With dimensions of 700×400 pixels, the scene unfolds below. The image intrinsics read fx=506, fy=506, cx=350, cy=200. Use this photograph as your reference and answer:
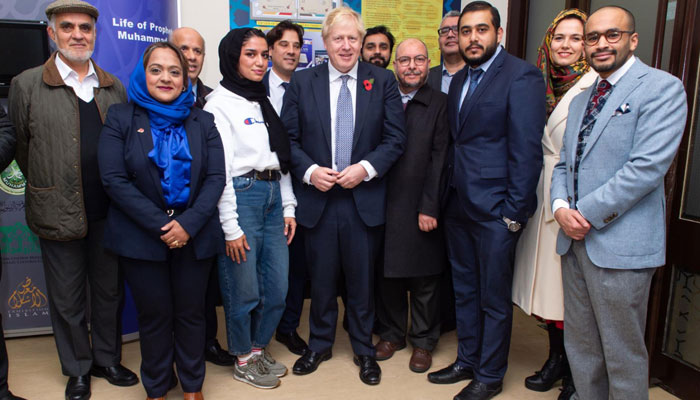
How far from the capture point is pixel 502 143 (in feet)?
7.45

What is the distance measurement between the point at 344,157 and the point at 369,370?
1089 mm

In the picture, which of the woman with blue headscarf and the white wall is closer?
the woman with blue headscarf

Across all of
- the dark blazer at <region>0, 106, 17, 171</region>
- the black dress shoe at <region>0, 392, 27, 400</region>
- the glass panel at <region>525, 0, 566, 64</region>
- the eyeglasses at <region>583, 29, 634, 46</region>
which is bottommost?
the black dress shoe at <region>0, 392, 27, 400</region>

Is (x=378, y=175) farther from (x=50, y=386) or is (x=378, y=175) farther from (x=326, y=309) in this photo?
(x=50, y=386)

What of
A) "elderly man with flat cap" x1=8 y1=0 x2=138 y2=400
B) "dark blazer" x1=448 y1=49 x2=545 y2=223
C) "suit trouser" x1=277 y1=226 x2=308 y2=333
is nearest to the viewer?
"dark blazer" x1=448 y1=49 x2=545 y2=223

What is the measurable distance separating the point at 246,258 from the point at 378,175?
0.74m

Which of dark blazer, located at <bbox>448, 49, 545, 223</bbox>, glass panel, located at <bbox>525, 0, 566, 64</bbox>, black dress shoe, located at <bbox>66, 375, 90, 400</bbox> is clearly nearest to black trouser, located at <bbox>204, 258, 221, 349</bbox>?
black dress shoe, located at <bbox>66, 375, 90, 400</bbox>

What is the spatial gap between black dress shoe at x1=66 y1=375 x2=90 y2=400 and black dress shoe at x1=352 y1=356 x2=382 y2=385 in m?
1.32

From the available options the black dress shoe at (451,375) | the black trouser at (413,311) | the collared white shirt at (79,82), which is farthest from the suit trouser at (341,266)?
the collared white shirt at (79,82)

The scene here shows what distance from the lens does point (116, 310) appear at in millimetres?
2523

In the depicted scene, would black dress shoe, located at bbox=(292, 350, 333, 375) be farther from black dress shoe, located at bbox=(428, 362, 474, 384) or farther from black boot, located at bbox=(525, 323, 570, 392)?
black boot, located at bbox=(525, 323, 570, 392)

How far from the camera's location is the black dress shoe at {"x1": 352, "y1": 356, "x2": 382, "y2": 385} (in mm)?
2540

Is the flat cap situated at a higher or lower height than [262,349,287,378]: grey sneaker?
higher

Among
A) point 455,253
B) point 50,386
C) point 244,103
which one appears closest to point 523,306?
point 455,253
